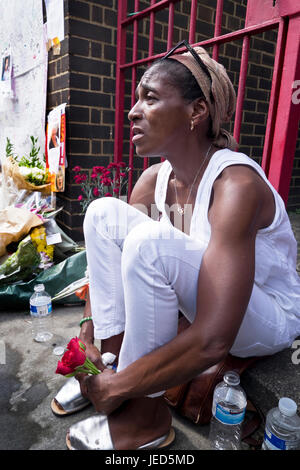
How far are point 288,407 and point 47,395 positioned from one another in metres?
0.95

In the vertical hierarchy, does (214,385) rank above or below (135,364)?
below

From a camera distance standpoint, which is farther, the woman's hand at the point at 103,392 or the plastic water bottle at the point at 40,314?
the plastic water bottle at the point at 40,314

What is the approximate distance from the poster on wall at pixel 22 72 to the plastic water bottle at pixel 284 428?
316 cm

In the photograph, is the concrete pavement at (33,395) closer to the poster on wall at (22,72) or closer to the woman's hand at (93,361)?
the woman's hand at (93,361)

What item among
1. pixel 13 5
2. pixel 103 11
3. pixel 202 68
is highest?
pixel 13 5

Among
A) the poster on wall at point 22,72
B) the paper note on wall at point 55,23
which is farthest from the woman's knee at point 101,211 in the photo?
Answer: the poster on wall at point 22,72

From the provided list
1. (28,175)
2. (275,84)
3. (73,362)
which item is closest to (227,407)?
(73,362)

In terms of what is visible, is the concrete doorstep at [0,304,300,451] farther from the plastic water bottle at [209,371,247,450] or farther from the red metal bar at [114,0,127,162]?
the red metal bar at [114,0,127,162]

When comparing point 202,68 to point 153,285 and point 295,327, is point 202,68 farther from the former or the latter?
point 295,327

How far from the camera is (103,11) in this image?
2820 mm

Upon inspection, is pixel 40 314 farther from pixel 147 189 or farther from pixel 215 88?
pixel 215 88

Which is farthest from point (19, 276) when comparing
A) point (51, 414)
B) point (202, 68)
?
point (202, 68)

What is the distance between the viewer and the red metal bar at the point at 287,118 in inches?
57.2
